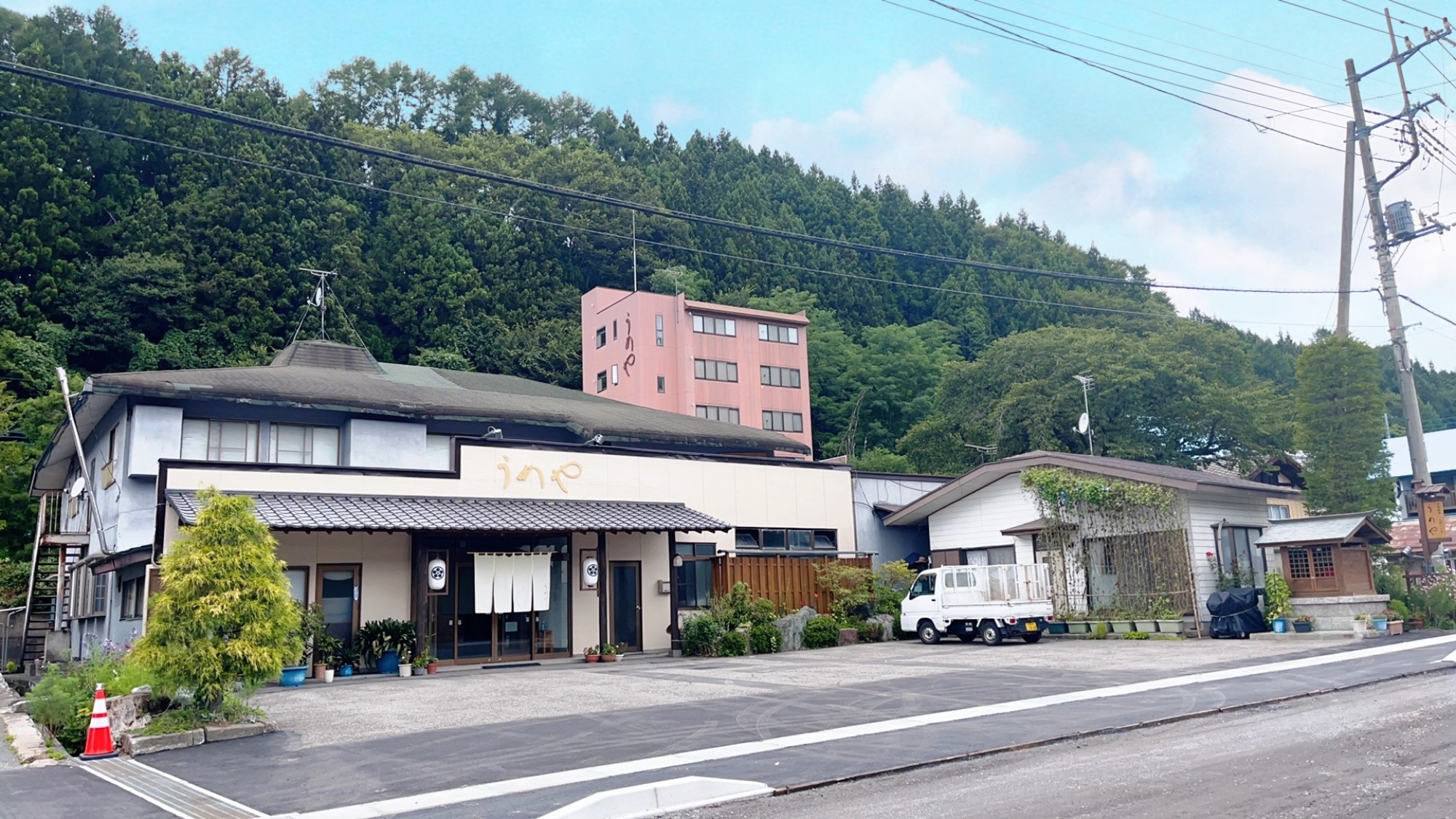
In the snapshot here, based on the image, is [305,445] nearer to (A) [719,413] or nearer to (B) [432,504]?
(B) [432,504]

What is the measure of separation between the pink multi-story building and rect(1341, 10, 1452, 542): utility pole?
3033cm

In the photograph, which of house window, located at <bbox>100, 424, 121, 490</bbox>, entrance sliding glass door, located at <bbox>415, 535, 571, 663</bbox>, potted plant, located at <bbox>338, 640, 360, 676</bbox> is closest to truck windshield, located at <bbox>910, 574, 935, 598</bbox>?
entrance sliding glass door, located at <bbox>415, 535, 571, 663</bbox>

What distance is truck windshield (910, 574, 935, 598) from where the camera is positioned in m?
24.6

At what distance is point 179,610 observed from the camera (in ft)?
42.3

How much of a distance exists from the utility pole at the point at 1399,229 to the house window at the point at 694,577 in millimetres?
16874

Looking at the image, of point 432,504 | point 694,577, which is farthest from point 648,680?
point 694,577

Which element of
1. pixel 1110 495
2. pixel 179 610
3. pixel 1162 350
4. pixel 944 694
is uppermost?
pixel 1162 350

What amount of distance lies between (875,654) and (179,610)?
13274 mm

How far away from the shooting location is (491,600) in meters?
21.6

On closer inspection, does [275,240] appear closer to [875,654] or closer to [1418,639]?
[875,654]

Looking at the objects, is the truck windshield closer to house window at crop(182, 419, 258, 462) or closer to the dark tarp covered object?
the dark tarp covered object

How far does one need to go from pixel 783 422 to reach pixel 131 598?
37.0m

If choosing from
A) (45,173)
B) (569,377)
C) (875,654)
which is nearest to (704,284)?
(569,377)

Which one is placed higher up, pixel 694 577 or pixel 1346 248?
pixel 1346 248
